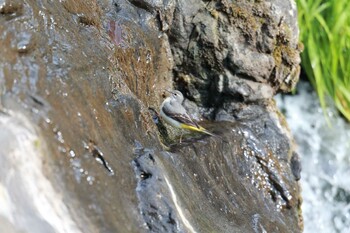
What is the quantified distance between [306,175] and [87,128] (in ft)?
14.4

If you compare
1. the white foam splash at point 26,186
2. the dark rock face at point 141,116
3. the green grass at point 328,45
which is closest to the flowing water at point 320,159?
the green grass at point 328,45

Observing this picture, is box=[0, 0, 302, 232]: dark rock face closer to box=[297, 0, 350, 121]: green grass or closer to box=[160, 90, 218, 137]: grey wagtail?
box=[160, 90, 218, 137]: grey wagtail

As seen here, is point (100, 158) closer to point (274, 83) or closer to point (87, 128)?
point (87, 128)

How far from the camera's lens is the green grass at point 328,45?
24.8ft

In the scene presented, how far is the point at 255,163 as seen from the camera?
18.0 feet

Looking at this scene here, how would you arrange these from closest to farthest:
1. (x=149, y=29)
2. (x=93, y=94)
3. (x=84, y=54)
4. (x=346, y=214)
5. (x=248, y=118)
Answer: (x=93, y=94), (x=84, y=54), (x=149, y=29), (x=248, y=118), (x=346, y=214)

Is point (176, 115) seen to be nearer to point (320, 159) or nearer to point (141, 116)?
point (141, 116)

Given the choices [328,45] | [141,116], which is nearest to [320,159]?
[328,45]

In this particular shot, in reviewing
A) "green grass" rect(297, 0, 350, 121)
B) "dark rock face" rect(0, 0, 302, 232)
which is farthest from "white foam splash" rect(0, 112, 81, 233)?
"green grass" rect(297, 0, 350, 121)

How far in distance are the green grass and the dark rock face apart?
1.45m

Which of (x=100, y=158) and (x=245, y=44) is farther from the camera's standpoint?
(x=245, y=44)

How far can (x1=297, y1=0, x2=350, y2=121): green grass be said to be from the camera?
7.56 m

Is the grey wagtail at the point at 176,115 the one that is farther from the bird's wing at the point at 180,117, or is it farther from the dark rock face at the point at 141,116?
the dark rock face at the point at 141,116

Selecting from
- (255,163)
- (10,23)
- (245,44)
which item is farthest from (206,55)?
(10,23)
